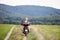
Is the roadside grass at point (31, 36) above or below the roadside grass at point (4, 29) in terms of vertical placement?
below

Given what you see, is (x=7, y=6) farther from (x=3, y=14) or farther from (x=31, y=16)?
(x=31, y=16)

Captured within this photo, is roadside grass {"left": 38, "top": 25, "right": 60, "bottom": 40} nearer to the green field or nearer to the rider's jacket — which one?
the green field

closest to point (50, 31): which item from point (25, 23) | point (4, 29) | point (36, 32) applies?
point (36, 32)

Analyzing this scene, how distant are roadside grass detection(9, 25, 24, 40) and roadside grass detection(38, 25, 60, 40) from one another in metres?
0.25

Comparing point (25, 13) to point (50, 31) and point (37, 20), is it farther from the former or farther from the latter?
point (50, 31)

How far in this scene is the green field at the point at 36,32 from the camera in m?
1.83

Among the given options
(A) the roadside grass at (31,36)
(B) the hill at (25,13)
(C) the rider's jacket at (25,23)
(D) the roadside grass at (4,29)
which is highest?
(B) the hill at (25,13)

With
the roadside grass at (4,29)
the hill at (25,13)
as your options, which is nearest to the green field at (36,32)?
the roadside grass at (4,29)

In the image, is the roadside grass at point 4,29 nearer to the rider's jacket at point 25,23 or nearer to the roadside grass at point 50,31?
the rider's jacket at point 25,23

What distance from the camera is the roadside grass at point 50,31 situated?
1.87m

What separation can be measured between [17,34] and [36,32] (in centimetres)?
24

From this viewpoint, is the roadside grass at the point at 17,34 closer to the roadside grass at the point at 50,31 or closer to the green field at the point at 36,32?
the green field at the point at 36,32

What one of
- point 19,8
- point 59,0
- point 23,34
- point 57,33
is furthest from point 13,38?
point 59,0

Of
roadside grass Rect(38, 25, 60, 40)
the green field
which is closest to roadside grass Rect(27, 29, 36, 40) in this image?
the green field
